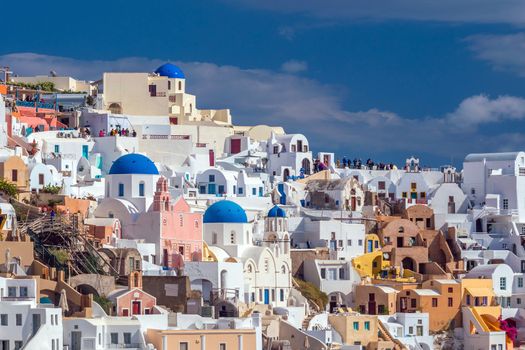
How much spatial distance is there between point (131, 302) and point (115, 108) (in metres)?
29.4

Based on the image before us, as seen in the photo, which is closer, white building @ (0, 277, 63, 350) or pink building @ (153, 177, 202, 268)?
white building @ (0, 277, 63, 350)

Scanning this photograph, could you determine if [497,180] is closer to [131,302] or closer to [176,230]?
[176,230]

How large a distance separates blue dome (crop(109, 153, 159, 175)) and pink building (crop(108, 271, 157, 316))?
10.0 metres

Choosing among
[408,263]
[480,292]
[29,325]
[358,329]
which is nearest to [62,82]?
[408,263]

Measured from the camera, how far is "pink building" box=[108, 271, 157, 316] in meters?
63.5

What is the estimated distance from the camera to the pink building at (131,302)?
208ft

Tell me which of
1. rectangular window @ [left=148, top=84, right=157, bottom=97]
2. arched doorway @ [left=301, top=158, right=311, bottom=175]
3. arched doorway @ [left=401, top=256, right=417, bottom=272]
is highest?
rectangular window @ [left=148, top=84, right=157, bottom=97]

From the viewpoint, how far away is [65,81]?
3787 inches

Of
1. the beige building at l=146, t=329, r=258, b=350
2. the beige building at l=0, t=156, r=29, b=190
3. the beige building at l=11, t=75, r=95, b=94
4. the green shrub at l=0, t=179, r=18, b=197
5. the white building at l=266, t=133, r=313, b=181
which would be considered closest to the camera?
the beige building at l=146, t=329, r=258, b=350

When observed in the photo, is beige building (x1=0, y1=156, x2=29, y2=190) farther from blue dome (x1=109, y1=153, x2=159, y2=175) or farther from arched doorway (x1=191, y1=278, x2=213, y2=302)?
arched doorway (x1=191, y1=278, x2=213, y2=302)

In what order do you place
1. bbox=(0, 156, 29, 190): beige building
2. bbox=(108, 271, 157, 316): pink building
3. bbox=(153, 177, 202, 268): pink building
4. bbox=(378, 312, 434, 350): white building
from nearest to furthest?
bbox=(108, 271, 157, 316): pink building → bbox=(153, 177, 202, 268): pink building → bbox=(0, 156, 29, 190): beige building → bbox=(378, 312, 434, 350): white building

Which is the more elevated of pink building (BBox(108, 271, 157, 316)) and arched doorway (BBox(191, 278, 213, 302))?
arched doorway (BBox(191, 278, 213, 302))

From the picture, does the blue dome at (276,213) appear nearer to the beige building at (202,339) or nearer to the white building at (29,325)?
the beige building at (202,339)

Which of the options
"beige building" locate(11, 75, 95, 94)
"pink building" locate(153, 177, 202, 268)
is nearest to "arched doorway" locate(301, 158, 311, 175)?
"beige building" locate(11, 75, 95, 94)
